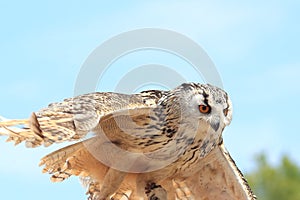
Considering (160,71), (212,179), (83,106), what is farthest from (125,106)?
(212,179)

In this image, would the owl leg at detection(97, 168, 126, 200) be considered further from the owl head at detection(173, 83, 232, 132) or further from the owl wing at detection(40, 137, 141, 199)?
the owl head at detection(173, 83, 232, 132)

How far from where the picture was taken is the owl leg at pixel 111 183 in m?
7.69

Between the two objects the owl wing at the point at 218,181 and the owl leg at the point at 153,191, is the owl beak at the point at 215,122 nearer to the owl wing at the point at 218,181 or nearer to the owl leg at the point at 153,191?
the owl wing at the point at 218,181

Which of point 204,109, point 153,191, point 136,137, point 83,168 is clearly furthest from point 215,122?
point 83,168

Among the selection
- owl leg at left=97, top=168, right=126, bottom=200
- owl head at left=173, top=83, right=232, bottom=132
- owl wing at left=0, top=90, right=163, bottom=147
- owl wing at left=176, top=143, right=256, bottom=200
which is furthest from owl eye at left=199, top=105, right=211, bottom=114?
owl leg at left=97, top=168, right=126, bottom=200

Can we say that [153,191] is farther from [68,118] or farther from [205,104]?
[68,118]

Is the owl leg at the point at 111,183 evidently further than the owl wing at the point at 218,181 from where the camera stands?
No

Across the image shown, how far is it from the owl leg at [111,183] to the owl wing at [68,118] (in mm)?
751

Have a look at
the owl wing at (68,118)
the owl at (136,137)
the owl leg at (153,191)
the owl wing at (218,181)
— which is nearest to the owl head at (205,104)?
the owl at (136,137)

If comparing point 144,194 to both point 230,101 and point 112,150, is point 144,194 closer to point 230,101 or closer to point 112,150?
point 112,150

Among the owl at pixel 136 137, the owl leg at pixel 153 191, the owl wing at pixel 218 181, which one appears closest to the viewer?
the owl at pixel 136 137

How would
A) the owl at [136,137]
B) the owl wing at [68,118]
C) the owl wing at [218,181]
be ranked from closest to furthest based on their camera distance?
1. the owl wing at [68,118]
2. the owl at [136,137]
3. the owl wing at [218,181]

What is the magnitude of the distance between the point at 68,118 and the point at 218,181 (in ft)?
7.21

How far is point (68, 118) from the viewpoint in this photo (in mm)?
6777
